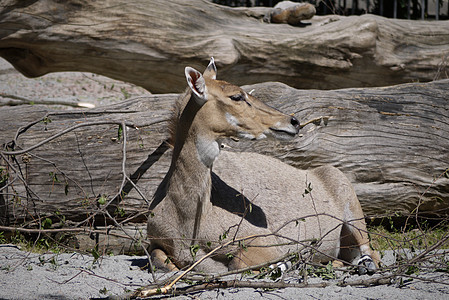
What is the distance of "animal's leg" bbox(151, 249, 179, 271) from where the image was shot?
499 cm

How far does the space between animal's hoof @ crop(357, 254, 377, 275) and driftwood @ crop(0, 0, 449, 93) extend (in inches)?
152

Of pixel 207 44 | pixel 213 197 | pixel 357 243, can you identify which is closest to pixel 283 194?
pixel 213 197

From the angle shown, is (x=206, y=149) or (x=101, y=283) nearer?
(x=101, y=283)

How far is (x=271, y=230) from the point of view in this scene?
5.50 meters

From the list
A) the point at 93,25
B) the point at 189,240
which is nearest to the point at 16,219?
the point at 189,240

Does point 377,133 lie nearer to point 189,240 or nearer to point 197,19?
point 189,240

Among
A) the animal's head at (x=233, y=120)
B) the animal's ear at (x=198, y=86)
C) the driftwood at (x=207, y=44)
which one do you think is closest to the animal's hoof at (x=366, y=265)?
the animal's head at (x=233, y=120)

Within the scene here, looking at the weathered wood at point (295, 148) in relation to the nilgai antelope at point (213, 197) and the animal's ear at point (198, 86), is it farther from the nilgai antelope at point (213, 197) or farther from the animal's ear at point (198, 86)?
the animal's ear at point (198, 86)

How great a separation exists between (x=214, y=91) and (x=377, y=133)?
2614mm

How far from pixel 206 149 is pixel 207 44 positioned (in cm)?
386

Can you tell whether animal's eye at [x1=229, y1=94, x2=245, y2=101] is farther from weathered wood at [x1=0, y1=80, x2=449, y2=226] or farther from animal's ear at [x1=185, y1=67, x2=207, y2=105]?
weathered wood at [x1=0, y1=80, x2=449, y2=226]

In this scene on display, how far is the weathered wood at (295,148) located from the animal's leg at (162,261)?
0.96m

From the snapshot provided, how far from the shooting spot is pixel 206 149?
4988 millimetres

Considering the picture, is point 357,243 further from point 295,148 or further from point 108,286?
point 108,286
